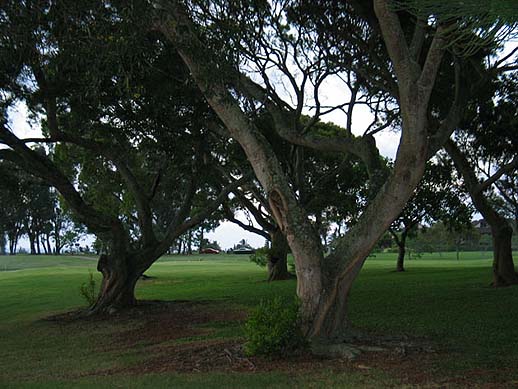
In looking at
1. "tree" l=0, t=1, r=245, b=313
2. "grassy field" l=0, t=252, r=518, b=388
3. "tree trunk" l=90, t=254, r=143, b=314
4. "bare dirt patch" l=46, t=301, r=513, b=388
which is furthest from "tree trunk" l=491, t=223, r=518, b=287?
"tree trunk" l=90, t=254, r=143, b=314

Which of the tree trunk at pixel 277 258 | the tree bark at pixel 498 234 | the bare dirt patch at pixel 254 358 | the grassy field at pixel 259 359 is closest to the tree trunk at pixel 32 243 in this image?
the tree trunk at pixel 277 258

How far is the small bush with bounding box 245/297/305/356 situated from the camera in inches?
328

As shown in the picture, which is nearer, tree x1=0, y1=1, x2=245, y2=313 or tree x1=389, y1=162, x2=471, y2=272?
tree x1=0, y1=1, x2=245, y2=313

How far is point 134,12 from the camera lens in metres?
8.14

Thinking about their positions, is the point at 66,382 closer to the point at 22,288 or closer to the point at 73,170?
the point at 73,170

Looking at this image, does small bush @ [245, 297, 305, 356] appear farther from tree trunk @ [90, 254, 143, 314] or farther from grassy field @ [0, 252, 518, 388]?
tree trunk @ [90, 254, 143, 314]

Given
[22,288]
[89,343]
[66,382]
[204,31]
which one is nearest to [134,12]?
[204,31]

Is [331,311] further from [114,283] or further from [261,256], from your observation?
[261,256]

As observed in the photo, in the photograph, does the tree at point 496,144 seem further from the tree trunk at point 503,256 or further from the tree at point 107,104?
the tree at point 107,104

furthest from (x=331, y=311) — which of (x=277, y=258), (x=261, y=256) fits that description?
(x=261, y=256)

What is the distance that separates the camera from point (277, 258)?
2802cm

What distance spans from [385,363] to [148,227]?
1081cm

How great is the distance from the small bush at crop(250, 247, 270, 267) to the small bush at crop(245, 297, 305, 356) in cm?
1925

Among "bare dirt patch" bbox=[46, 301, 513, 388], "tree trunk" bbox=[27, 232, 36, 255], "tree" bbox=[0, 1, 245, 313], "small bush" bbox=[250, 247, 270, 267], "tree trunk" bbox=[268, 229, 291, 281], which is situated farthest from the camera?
"tree trunk" bbox=[27, 232, 36, 255]
